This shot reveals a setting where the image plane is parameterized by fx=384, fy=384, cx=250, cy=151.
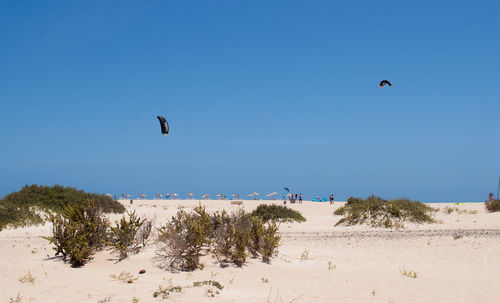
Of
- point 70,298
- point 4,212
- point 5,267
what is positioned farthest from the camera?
point 4,212

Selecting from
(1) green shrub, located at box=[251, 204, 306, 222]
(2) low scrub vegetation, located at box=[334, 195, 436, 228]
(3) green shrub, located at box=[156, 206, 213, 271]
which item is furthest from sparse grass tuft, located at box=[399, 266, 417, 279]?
(1) green shrub, located at box=[251, 204, 306, 222]

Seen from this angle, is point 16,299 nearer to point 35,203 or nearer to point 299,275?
point 299,275

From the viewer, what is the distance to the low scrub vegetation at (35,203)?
22672 millimetres

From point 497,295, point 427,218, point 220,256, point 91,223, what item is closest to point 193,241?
point 220,256

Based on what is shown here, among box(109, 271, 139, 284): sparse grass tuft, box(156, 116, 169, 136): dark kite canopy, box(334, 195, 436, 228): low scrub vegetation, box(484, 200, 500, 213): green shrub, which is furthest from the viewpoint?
box(484, 200, 500, 213): green shrub

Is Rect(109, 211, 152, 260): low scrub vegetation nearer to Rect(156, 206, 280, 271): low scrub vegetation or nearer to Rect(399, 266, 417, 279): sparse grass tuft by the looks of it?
Rect(156, 206, 280, 271): low scrub vegetation

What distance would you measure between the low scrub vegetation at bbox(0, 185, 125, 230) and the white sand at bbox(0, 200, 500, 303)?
247 inches

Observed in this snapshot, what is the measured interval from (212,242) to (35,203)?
695 inches

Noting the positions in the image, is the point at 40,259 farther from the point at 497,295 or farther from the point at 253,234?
the point at 497,295

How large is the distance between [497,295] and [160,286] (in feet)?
29.2

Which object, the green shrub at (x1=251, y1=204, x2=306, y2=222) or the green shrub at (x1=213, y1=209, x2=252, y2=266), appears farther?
the green shrub at (x1=251, y1=204, x2=306, y2=222)

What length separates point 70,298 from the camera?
891 cm

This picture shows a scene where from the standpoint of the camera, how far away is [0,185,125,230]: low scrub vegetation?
22.7 meters

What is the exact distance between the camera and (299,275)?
11.6 meters
